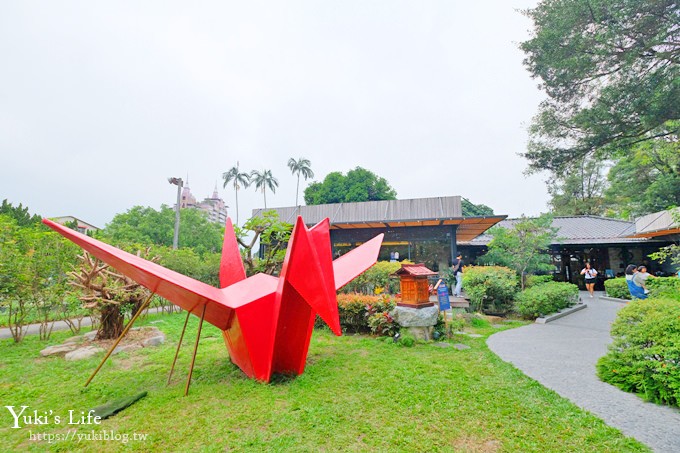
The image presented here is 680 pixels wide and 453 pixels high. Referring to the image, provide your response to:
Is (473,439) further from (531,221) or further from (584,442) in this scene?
(531,221)

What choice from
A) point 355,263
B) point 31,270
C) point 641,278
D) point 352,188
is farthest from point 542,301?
point 352,188

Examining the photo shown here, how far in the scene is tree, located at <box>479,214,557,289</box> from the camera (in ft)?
42.5

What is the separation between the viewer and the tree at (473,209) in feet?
117

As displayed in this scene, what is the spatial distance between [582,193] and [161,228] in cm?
4155

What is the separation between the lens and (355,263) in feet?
19.2

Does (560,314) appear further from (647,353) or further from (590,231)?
(590,231)

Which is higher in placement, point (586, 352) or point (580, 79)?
point (580, 79)

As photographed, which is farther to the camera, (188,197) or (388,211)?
(188,197)

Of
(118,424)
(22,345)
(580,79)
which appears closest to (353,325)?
(118,424)

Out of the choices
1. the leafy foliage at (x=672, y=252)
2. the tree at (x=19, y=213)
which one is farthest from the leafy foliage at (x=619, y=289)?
the tree at (x=19, y=213)

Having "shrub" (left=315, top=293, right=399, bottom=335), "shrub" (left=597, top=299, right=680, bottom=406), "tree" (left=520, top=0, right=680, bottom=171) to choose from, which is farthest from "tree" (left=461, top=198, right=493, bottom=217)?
"shrub" (left=597, top=299, right=680, bottom=406)

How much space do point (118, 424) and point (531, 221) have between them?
1507cm

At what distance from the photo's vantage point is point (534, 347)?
261 inches

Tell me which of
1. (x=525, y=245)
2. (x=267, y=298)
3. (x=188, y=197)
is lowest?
(x=267, y=298)
